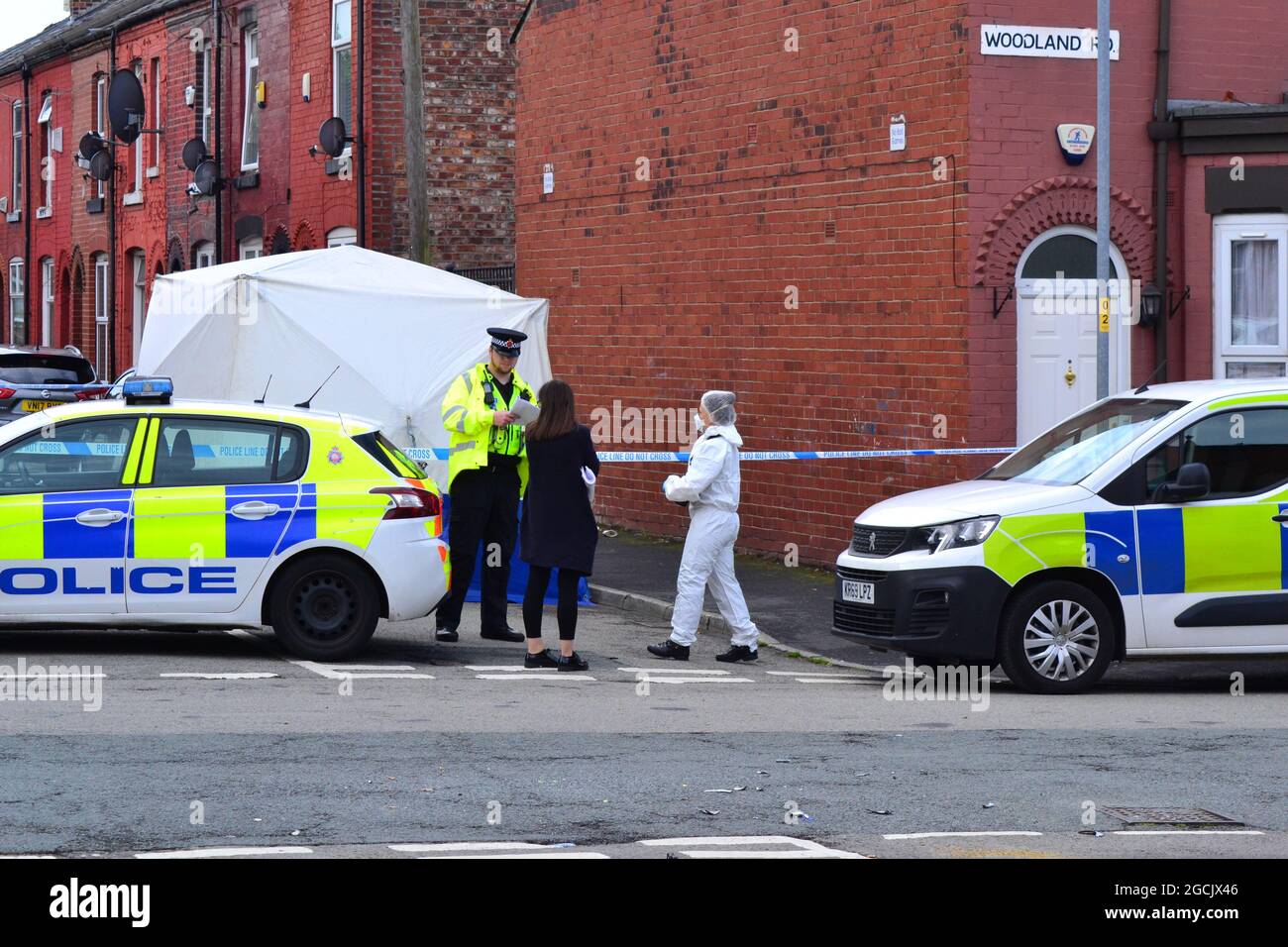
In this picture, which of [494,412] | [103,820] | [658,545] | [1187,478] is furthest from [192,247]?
[103,820]

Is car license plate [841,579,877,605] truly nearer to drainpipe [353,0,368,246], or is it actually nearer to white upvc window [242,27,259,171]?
drainpipe [353,0,368,246]

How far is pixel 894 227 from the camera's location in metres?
16.6

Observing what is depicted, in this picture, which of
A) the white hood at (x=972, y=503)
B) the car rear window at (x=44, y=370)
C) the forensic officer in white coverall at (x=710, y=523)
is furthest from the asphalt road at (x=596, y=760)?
the car rear window at (x=44, y=370)

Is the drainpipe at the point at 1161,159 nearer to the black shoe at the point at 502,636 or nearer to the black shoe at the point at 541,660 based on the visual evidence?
the black shoe at the point at 502,636

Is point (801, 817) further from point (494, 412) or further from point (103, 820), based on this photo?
point (494, 412)

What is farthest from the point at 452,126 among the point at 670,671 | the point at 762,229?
the point at 670,671

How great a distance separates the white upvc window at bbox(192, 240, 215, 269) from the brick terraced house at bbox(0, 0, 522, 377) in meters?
0.05

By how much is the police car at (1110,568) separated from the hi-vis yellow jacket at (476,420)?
115 inches

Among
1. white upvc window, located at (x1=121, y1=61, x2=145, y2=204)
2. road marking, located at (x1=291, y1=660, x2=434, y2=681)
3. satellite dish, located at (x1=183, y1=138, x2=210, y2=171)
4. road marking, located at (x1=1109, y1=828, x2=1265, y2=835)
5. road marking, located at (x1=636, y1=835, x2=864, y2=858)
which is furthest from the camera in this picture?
white upvc window, located at (x1=121, y1=61, x2=145, y2=204)

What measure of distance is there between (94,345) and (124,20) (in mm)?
6878

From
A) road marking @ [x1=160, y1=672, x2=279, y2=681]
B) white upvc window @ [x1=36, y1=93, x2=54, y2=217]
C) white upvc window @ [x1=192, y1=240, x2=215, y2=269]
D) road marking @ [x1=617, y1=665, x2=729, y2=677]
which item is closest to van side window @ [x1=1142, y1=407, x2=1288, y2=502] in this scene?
road marking @ [x1=617, y1=665, x2=729, y2=677]

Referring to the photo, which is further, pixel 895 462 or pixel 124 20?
pixel 124 20

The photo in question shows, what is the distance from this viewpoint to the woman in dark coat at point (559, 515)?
11.7 m

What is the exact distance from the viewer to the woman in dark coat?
11.7 meters
